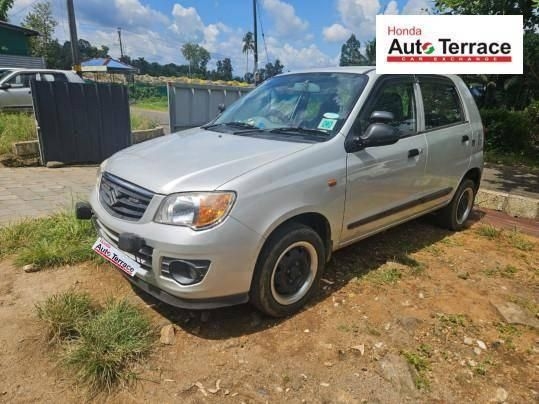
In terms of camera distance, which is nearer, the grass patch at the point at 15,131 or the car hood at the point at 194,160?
the car hood at the point at 194,160

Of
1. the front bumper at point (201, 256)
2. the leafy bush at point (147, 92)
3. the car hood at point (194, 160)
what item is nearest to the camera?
the front bumper at point (201, 256)

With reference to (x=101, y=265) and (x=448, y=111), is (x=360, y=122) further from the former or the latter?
(x=101, y=265)

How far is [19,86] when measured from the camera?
39.3 ft

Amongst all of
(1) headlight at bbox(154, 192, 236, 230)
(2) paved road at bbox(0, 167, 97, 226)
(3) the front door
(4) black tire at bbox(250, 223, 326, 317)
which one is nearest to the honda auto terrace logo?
(3) the front door

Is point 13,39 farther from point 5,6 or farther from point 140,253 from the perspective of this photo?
point 140,253

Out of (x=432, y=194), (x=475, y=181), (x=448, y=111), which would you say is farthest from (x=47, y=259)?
(x=475, y=181)

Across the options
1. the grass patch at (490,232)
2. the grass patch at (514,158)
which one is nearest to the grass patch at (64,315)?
the grass patch at (490,232)

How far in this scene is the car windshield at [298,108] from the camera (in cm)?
315

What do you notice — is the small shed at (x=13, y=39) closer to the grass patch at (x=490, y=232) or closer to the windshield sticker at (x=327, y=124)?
the windshield sticker at (x=327, y=124)

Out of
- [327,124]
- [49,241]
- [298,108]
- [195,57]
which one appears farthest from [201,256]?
[195,57]

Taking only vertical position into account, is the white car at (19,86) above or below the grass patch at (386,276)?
above

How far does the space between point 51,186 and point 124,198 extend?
13.6ft

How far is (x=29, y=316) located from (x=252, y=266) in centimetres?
166

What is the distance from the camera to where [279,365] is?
243cm
